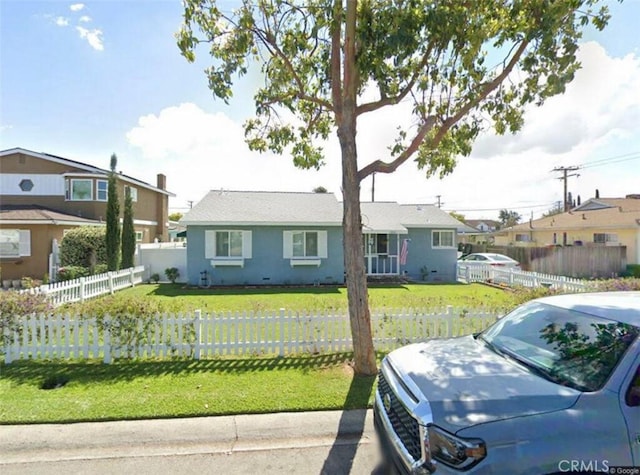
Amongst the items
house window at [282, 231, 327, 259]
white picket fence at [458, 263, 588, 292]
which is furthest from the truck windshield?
house window at [282, 231, 327, 259]

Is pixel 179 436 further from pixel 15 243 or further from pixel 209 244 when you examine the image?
pixel 15 243

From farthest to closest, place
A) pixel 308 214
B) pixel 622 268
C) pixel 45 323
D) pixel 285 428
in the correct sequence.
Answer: pixel 622 268 → pixel 308 214 → pixel 45 323 → pixel 285 428

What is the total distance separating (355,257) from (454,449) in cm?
355

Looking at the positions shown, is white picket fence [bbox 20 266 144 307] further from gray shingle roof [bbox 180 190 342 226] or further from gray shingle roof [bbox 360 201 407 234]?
gray shingle roof [bbox 360 201 407 234]

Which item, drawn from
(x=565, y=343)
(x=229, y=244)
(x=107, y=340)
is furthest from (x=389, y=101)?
(x=229, y=244)

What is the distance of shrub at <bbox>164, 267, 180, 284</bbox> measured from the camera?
56.0ft

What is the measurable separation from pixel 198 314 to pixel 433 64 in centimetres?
632

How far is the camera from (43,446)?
3783mm

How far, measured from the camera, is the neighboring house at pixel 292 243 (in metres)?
15.7

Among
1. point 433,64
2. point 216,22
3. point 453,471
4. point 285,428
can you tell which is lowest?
point 285,428

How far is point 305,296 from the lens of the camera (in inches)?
514

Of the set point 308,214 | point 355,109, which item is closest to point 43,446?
point 355,109

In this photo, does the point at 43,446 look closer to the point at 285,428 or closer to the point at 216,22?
the point at 285,428

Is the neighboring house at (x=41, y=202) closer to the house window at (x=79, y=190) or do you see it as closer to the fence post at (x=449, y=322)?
the house window at (x=79, y=190)
